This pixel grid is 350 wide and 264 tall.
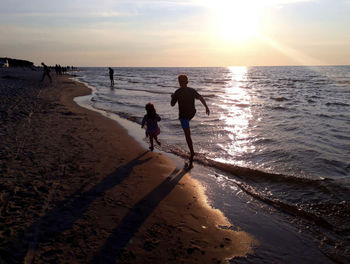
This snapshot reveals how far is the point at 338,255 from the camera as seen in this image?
3324 millimetres

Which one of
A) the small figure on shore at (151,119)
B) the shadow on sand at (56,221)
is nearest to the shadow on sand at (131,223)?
the shadow on sand at (56,221)

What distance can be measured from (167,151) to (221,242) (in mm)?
4337

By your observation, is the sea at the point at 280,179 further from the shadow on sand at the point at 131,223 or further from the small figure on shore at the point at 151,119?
the shadow on sand at the point at 131,223

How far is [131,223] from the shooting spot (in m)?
3.59

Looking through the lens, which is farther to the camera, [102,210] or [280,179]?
[280,179]

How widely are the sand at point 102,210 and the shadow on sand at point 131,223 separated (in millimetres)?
11

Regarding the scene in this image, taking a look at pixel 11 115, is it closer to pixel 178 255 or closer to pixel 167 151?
pixel 167 151

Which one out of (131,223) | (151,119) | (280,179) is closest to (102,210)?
(131,223)

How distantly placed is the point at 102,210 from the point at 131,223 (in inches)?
22.2

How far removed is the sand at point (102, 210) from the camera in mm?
3010

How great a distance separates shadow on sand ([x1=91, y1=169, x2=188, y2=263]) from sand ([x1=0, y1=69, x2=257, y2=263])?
1 cm

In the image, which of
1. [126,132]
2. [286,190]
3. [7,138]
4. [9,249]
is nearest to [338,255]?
[286,190]

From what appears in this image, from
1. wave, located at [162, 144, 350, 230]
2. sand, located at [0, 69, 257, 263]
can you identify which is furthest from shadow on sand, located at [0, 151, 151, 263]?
wave, located at [162, 144, 350, 230]

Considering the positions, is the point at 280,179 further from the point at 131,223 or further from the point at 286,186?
the point at 131,223
